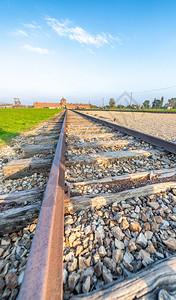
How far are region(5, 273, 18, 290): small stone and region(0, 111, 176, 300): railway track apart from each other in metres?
0.24

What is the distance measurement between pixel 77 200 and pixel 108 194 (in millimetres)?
289

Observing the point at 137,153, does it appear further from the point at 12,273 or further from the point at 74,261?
the point at 12,273

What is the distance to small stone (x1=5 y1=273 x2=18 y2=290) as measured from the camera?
2.18 feet

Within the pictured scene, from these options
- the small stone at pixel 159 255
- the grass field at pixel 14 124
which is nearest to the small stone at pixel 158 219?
the small stone at pixel 159 255

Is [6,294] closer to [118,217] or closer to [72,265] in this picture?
[72,265]

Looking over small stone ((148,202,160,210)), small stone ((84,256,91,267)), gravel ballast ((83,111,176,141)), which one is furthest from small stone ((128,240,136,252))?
gravel ballast ((83,111,176,141))

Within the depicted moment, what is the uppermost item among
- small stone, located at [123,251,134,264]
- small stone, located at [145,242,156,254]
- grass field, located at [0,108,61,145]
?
grass field, located at [0,108,61,145]

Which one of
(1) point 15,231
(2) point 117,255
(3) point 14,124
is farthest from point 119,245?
(3) point 14,124

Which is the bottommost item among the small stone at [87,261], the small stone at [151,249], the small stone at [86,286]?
the small stone at [151,249]

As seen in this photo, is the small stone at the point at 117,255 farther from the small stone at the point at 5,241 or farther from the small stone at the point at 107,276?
Result: the small stone at the point at 5,241

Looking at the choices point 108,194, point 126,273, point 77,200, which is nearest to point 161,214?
point 108,194

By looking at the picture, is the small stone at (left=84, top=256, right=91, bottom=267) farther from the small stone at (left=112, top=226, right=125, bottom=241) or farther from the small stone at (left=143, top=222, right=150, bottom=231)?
the small stone at (left=143, top=222, right=150, bottom=231)

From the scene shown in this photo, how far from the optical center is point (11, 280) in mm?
682

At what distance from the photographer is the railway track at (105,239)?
575 millimetres
